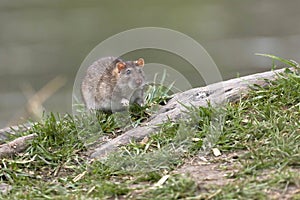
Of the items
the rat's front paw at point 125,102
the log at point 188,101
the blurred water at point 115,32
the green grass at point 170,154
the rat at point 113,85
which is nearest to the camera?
the green grass at point 170,154

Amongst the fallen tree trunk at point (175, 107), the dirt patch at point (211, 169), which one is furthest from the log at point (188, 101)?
the dirt patch at point (211, 169)

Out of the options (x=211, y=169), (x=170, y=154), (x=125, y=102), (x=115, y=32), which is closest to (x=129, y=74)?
(x=125, y=102)

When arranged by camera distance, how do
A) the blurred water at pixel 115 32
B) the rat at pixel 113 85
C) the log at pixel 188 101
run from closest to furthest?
Result: the log at pixel 188 101 → the rat at pixel 113 85 → the blurred water at pixel 115 32

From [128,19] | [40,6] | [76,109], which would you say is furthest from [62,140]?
[40,6]

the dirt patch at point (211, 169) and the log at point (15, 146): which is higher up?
the log at point (15, 146)

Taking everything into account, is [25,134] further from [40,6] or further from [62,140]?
[40,6]

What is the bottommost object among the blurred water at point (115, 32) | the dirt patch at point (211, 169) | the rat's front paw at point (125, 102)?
the dirt patch at point (211, 169)

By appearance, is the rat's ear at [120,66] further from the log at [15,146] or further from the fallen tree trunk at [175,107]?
the log at [15,146]

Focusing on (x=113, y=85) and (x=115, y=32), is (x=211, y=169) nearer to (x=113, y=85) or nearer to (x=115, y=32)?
(x=113, y=85)
